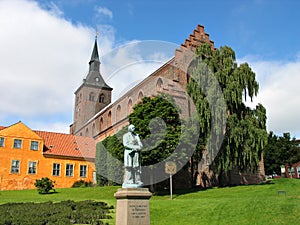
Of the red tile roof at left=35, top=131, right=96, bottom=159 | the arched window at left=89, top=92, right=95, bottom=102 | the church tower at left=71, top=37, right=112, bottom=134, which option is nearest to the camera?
the red tile roof at left=35, top=131, right=96, bottom=159

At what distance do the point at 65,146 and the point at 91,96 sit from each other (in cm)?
3027

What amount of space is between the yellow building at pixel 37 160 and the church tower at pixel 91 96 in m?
25.9

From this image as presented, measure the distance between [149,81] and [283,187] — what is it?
25.0 meters

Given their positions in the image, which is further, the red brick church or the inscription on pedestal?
the red brick church

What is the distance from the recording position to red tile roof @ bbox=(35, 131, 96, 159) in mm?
43812

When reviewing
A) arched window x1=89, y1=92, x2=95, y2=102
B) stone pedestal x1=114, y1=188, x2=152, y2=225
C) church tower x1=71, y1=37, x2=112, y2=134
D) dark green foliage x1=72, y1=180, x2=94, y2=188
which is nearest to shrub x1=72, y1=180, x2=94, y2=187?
dark green foliage x1=72, y1=180, x2=94, y2=188

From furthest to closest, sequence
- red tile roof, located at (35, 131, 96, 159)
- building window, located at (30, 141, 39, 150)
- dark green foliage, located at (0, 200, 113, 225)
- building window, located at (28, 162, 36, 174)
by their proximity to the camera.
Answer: red tile roof, located at (35, 131, 96, 159) → building window, located at (30, 141, 39, 150) → building window, located at (28, 162, 36, 174) → dark green foliage, located at (0, 200, 113, 225)

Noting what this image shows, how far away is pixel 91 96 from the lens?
7469cm

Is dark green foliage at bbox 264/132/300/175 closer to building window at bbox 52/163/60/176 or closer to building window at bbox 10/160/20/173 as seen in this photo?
building window at bbox 52/163/60/176

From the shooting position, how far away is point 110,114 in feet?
188

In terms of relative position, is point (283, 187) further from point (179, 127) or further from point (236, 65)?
point (236, 65)

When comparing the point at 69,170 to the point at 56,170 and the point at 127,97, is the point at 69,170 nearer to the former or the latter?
the point at 56,170

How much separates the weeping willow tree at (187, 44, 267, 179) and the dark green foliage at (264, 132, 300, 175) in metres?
28.5

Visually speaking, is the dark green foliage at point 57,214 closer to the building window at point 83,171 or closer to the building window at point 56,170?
the building window at point 56,170
